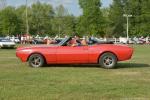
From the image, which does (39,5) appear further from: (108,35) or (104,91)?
(104,91)

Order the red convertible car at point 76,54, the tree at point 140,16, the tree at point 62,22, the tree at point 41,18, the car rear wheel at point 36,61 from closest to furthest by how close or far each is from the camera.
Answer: the red convertible car at point 76,54 < the car rear wheel at point 36,61 < the tree at point 140,16 < the tree at point 62,22 < the tree at point 41,18

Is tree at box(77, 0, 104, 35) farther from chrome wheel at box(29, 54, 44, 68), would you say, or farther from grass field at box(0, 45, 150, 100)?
grass field at box(0, 45, 150, 100)

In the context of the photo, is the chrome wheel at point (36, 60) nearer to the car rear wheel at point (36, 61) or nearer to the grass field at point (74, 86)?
the car rear wheel at point (36, 61)

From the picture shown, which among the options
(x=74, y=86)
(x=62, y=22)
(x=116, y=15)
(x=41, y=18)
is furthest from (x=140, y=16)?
(x=74, y=86)

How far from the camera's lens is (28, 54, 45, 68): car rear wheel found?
57.4 feet

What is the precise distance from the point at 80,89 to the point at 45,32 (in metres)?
105

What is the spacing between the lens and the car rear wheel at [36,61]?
689 inches

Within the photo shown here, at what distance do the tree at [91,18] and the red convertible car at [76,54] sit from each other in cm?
6180

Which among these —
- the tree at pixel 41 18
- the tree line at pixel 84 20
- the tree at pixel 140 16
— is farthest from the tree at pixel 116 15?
the tree at pixel 41 18

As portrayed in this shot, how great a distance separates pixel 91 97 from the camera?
31.0ft

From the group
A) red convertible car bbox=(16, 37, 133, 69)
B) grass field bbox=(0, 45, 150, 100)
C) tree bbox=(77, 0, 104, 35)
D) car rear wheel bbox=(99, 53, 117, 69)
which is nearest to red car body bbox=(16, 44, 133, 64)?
red convertible car bbox=(16, 37, 133, 69)

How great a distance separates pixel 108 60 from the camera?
1720 cm

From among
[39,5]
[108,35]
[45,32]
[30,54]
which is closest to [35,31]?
[45,32]

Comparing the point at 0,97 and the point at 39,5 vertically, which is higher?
the point at 39,5
